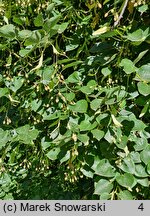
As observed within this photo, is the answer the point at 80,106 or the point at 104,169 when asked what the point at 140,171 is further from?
the point at 80,106

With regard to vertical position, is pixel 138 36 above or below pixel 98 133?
above

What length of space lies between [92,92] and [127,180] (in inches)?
8.9

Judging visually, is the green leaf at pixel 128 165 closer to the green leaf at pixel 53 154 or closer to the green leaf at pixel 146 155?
the green leaf at pixel 146 155

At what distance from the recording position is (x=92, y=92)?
950mm

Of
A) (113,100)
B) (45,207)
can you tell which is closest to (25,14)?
(113,100)

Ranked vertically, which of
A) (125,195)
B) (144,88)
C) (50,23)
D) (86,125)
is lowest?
(125,195)

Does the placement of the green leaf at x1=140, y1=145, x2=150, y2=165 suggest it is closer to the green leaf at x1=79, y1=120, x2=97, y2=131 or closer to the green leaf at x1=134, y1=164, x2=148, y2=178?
the green leaf at x1=134, y1=164, x2=148, y2=178

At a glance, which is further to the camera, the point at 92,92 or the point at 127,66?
the point at 92,92

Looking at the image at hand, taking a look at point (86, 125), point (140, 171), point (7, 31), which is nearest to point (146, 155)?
point (140, 171)

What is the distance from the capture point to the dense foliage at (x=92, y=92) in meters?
0.87

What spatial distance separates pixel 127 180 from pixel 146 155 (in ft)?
0.24

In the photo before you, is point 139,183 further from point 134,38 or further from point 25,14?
point 25,14

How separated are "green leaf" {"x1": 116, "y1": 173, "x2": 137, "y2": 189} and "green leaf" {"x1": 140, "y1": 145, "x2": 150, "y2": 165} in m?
0.05

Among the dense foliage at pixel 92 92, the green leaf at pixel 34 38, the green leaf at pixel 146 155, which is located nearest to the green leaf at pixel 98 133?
the dense foliage at pixel 92 92
